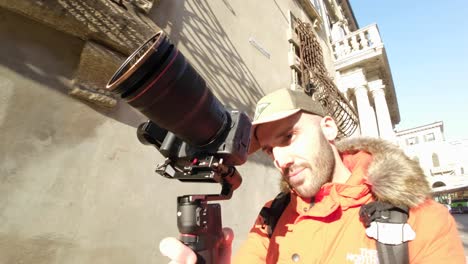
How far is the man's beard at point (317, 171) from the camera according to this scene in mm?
1630

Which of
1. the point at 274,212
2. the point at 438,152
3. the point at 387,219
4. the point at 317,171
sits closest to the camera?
the point at 387,219

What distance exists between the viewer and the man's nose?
1702 mm

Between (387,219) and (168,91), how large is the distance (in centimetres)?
132

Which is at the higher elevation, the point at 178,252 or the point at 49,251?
the point at 178,252

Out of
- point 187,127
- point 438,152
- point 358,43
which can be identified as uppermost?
point 358,43

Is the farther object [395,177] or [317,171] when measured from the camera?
[317,171]

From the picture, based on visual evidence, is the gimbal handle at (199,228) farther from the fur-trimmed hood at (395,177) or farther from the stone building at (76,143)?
the stone building at (76,143)

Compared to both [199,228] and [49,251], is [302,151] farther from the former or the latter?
[49,251]

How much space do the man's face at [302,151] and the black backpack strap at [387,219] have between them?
0.34 meters

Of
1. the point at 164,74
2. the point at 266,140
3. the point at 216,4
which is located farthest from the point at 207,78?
the point at 164,74

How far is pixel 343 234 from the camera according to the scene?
140cm

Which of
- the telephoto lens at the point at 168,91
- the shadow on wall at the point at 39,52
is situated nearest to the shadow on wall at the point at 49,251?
the shadow on wall at the point at 39,52

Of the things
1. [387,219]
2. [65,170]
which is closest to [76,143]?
[65,170]

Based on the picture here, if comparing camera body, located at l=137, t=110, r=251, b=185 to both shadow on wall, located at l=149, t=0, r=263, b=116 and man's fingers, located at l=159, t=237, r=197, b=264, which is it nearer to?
man's fingers, located at l=159, t=237, r=197, b=264
